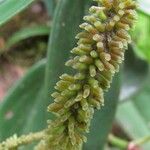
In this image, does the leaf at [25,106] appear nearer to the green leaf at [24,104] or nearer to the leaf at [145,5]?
the green leaf at [24,104]

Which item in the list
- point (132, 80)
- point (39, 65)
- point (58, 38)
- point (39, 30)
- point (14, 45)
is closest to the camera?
point (58, 38)

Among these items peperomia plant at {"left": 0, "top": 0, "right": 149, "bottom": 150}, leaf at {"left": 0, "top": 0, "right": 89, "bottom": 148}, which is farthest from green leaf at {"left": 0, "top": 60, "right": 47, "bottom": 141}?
peperomia plant at {"left": 0, "top": 0, "right": 149, "bottom": 150}

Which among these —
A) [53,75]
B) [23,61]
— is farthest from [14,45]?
[53,75]

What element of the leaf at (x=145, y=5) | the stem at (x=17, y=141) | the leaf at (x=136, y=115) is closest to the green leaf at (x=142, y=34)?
the leaf at (x=136, y=115)

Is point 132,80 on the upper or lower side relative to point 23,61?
upper

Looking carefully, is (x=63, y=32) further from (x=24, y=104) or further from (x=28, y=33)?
(x=28, y=33)

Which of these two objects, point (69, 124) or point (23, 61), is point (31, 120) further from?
point (23, 61)

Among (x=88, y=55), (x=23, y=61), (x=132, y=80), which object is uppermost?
(x=88, y=55)

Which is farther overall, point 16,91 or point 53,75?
point 16,91

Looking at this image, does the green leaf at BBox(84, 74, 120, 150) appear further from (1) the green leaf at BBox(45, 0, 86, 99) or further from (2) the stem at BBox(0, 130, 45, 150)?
(2) the stem at BBox(0, 130, 45, 150)
